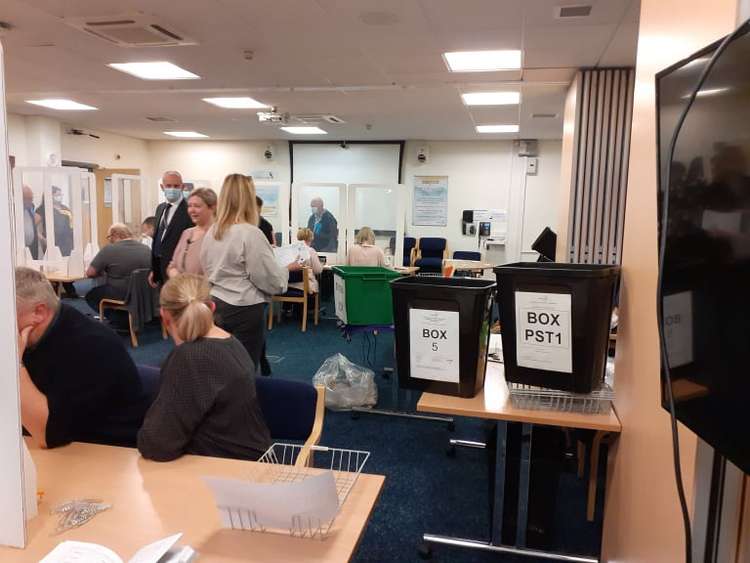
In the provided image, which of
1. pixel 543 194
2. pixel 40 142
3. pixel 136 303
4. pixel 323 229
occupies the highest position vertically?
pixel 40 142

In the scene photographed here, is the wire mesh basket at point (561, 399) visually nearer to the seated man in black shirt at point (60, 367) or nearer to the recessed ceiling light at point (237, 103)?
the seated man in black shirt at point (60, 367)

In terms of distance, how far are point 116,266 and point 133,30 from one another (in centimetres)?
223

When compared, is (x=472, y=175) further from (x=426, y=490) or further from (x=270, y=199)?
(x=426, y=490)

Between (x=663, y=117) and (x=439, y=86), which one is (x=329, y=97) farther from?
(x=663, y=117)

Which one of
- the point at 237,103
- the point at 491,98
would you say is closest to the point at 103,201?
the point at 237,103

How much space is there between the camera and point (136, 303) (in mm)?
5242

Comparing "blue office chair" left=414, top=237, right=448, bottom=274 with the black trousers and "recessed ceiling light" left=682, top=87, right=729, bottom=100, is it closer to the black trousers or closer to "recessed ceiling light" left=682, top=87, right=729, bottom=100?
the black trousers

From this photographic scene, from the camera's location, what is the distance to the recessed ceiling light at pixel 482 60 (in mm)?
4418

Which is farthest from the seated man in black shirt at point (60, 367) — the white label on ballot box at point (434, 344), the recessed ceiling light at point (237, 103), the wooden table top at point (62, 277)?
the recessed ceiling light at point (237, 103)

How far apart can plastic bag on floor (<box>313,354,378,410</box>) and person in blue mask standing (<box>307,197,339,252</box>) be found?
441 centimetres

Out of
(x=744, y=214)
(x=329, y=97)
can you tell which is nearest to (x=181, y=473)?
(x=744, y=214)

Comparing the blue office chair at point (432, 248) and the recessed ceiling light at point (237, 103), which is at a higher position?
the recessed ceiling light at point (237, 103)

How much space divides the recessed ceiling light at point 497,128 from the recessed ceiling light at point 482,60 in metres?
3.29

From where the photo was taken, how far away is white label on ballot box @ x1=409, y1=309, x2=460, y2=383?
5.77 feet
